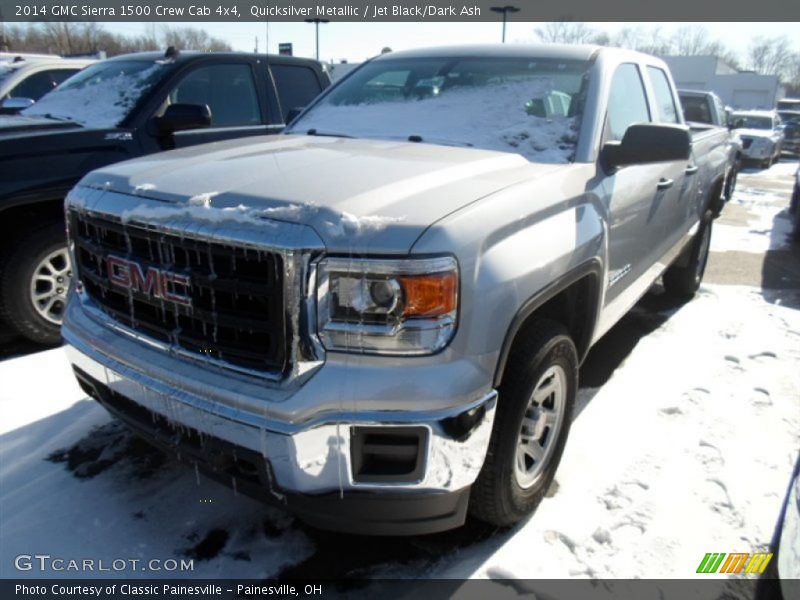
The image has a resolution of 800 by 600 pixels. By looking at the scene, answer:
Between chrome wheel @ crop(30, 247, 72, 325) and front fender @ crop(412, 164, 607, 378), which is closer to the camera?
front fender @ crop(412, 164, 607, 378)

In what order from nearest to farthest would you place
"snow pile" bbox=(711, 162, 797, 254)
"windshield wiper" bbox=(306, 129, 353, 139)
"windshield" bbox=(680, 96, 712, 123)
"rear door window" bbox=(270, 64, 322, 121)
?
"windshield wiper" bbox=(306, 129, 353, 139) < "rear door window" bbox=(270, 64, 322, 121) < "snow pile" bbox=(711, 162, 797, 254) < "windshield" bbox=(680, 96, 712, 123)

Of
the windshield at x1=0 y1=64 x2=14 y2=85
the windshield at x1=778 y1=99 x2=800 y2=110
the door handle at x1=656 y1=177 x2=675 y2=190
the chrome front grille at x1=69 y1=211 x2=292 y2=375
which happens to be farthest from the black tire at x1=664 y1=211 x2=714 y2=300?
the windshield at x1=778 y1=99 x2=800 y2=110

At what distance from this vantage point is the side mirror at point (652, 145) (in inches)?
108

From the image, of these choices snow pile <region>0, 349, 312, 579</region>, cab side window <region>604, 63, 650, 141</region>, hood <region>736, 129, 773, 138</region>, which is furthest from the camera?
hood <region>736, 129, 773, 138</region>

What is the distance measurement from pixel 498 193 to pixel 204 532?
5.79ft

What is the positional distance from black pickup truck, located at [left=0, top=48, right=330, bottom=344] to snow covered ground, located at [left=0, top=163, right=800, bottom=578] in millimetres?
595

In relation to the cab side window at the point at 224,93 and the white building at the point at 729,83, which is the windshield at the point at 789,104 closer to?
the white building at the point at 729,83

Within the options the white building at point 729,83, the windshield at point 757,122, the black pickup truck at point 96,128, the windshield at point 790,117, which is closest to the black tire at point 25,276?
the black pickup truck at point 96,128

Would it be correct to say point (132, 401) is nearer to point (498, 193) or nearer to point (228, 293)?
point (228, 293)

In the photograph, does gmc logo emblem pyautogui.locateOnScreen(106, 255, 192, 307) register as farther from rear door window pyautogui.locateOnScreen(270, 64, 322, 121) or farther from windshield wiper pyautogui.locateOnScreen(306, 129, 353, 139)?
rear door window pyautogui.locateOnScreen(270, 64, 322, 121)

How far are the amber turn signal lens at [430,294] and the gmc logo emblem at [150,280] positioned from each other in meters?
A: 0.75

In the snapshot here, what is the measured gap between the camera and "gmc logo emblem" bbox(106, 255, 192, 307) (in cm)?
210

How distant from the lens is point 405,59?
3764 mm

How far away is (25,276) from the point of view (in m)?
4.02
